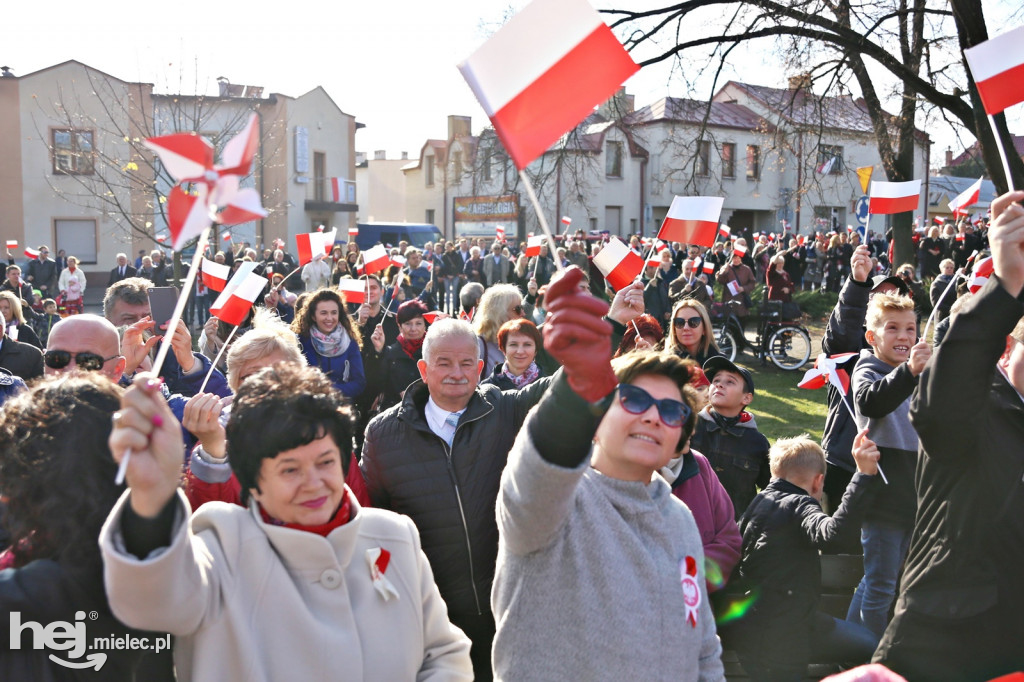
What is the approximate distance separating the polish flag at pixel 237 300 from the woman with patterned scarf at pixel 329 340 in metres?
0.93

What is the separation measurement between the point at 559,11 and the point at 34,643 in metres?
1.89

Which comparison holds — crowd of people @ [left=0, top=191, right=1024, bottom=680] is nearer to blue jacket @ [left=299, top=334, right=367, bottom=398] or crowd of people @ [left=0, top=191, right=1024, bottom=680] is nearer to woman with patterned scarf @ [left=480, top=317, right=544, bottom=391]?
woman with patterned scarf @ [left=480, top=317, right=544, bottom=391]

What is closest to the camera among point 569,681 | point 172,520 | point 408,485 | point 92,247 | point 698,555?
point 172,520

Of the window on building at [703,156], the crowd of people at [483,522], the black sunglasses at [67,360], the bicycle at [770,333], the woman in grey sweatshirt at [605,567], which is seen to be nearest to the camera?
the crowd of people at [483,522]

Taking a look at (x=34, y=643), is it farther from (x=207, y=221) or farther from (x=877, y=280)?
(x=877, y=280)

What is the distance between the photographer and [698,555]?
2.19 meters

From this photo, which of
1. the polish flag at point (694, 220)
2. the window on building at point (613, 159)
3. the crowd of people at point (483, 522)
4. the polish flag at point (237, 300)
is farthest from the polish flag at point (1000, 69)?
the window on building at point (613, 159)

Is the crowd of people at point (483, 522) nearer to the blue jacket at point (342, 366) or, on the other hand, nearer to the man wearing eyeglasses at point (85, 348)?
the man wearing eyeglasses at point (85, 348)

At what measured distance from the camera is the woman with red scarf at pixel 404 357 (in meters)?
6.16

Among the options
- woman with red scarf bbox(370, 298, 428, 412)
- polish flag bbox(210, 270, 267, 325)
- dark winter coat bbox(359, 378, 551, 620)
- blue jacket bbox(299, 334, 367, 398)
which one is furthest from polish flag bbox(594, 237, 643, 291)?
dark winter coat bbox(359, 378, 551, 620)

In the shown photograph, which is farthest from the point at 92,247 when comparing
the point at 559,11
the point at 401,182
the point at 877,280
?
the point at 559,11

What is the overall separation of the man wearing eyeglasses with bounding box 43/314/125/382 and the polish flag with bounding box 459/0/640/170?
2.06 metres

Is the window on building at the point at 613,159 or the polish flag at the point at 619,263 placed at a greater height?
the window on building at the point at 613,159

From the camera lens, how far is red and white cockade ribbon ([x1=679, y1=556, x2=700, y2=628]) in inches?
81.7
